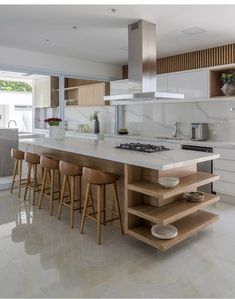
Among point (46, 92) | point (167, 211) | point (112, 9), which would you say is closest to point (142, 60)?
point (112, 9)

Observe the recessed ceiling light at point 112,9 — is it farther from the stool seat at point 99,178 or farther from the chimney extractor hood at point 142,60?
the stool seat at point 99,178

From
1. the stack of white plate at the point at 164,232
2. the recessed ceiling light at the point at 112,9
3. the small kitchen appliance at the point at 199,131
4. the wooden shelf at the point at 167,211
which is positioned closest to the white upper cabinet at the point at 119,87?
the small kitchen appliance at the point at 199,131

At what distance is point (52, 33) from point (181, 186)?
121 inches

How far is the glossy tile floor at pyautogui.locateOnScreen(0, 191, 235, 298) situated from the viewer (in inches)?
85.0

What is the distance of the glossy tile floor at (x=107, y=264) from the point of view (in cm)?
216

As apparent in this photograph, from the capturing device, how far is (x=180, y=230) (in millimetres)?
2863

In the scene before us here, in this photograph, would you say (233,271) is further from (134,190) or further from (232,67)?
(232,67)

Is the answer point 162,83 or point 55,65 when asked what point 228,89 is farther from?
point 55,65

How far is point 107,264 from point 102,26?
3.14 metres

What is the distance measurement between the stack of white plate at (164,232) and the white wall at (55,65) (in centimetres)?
403

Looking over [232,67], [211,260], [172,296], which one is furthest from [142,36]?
[172,296]

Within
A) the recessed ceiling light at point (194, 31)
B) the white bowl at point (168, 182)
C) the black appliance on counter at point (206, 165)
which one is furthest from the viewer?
the black appliance on counter at point (206, 165)

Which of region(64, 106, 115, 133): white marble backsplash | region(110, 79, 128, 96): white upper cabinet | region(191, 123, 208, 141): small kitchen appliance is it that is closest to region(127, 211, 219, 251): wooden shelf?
region(191, 123, 208, 141): small kitchen appliance

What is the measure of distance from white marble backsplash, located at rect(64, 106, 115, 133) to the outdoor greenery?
1634 mm
